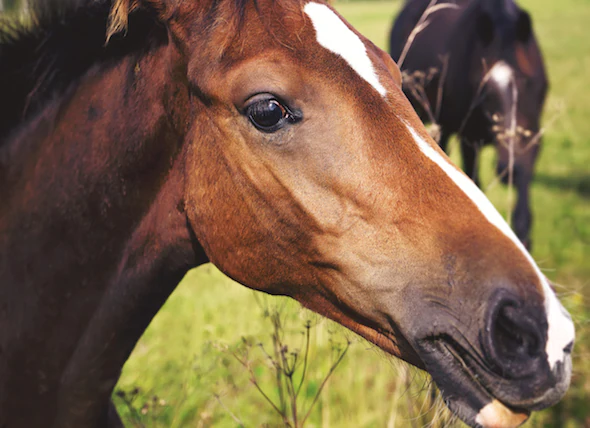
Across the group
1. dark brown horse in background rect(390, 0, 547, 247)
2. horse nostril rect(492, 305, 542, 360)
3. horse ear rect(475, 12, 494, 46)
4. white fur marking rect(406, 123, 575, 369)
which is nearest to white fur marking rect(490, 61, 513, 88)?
dark brown horse in background rect(390, 0, 547, 247)

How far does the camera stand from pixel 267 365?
2.43 metres

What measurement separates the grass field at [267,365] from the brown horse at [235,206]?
0.31 metres

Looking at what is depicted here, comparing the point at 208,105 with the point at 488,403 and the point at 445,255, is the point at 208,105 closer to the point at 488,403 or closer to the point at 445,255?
the point at 445,255

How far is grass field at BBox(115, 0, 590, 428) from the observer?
2750 mm

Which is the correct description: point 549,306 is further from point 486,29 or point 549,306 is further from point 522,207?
point 486,29

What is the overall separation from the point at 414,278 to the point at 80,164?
1225 mm

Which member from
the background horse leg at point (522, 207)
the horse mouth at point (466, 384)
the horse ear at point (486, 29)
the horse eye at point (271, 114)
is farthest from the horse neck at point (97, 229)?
the horse ear at point (486, 29)

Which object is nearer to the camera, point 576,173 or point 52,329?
point 52,329

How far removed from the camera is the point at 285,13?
1.70m

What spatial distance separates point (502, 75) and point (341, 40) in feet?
12.0

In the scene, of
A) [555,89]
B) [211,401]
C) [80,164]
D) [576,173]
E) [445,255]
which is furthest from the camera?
[555,89]

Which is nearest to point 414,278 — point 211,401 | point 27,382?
point 27,382

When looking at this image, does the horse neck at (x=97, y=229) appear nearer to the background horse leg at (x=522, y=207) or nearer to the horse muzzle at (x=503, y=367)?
the horse muzzle at (x=503, y=367)

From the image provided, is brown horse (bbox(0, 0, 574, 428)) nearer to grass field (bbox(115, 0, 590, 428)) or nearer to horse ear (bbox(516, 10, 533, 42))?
grass field (bbox(115, 0, 590, 428))
